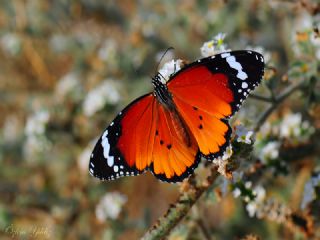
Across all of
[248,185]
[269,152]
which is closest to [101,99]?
[269,152]

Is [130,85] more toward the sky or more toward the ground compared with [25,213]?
more toward the sky

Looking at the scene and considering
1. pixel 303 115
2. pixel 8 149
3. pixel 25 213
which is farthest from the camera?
pixel 8 149

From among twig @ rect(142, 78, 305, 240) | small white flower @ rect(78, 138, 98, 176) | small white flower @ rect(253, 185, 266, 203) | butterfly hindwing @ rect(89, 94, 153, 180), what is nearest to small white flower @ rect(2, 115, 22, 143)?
small white flower @ rect(78, 138, 98, 176)

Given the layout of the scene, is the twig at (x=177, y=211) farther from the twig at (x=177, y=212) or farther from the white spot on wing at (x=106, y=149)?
the white spot on wing at (x=106, y=149)

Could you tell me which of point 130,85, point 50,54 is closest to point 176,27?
point 130,85

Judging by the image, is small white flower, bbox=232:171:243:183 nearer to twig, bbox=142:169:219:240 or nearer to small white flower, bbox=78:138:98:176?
twig, bbox=142:169:219:240

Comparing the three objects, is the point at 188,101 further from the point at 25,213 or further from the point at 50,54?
the point at 50,54

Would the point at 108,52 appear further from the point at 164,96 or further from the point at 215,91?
the point at 215,91
